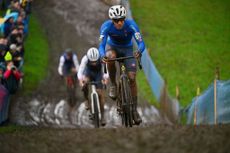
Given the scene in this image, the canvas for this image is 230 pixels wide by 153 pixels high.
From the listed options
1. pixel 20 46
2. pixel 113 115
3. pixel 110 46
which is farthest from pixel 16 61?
Answer: pixel 110 46

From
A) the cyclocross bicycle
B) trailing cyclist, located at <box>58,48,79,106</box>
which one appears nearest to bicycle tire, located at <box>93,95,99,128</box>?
the cyclocross bicycle

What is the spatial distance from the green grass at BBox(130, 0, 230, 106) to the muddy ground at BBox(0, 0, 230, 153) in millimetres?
2931

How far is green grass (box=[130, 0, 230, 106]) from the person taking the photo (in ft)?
82.7

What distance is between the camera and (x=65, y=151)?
23.1 feet

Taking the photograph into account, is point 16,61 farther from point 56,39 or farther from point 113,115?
point 56,39

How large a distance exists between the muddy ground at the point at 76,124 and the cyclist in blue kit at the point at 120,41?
1019 mm

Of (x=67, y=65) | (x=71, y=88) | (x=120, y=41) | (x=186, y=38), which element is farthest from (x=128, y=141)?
(x=186, y=38)

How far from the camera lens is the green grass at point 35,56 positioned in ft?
73.9

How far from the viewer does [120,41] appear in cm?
1295

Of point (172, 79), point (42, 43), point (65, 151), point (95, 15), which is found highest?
point (95, 15)

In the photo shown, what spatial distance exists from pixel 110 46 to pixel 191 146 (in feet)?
21.2

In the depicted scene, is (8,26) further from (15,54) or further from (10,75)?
(10,75)

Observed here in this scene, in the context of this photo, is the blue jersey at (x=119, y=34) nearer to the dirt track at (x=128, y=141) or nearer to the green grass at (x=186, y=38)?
the dirt track at (x=128, y=141)

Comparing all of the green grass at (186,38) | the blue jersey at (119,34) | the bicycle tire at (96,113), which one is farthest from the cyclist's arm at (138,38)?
the green grass at (186,38)
